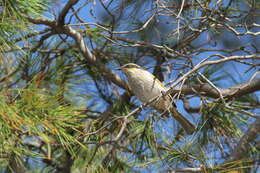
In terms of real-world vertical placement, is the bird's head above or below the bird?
above

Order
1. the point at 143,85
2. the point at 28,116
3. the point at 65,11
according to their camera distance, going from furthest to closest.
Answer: the point at 143,85 < the point at 65,11 < the point at 28,116

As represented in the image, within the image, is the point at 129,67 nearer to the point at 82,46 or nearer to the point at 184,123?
the point at 82,46

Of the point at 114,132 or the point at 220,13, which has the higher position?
the point at 220,13

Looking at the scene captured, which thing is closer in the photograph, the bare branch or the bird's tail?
the bare branch

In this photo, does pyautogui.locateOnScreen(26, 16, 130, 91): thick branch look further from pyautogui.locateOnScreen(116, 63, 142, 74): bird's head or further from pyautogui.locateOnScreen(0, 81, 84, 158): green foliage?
pyautogui.locateOnScreen(0, 81, 84, 158): green foliage

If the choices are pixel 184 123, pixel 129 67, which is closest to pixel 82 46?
pixel 129 67

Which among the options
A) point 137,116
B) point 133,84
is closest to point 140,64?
point 133,84

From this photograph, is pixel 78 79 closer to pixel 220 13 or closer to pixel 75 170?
pixel 75 170

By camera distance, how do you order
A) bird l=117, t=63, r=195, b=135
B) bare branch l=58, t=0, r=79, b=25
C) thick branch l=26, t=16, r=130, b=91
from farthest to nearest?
bird l=117, t=63, r=195, b=135 < thick branch l=26, t=16, r=130, b=91 < bare branch l=58, t=0, r=79, b=25

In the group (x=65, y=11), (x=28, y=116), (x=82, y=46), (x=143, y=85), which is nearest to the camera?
(x=28, y=116)

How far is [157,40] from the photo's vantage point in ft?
10.1

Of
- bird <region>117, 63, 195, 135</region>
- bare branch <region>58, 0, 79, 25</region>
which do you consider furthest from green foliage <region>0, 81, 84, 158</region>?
bird <region>117, 63, 195, 135</region>

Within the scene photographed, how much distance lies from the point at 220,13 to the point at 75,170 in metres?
1.93

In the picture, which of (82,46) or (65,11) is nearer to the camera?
(65,11)
